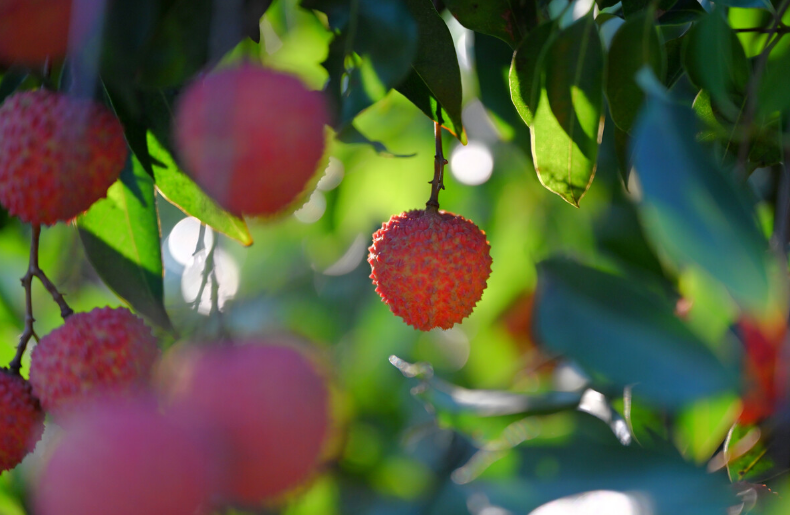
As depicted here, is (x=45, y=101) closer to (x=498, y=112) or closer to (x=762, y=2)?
(x=498, y=112)

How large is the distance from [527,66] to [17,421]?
1.94 feet

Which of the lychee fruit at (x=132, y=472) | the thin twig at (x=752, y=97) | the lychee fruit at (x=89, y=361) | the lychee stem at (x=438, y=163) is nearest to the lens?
the lychee fruit at (x=132, y=472)

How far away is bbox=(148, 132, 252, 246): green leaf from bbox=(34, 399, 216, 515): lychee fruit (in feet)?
1.05

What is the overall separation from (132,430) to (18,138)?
1.21ft

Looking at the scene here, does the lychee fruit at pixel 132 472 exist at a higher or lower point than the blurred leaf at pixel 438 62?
lower

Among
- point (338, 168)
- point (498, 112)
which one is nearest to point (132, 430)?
point (498, 112)

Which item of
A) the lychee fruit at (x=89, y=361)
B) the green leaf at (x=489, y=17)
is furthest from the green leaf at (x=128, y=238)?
the green leaf at (x=489, y=17)

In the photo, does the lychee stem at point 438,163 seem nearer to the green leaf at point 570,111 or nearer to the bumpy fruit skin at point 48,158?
the green leaf at point 570,111

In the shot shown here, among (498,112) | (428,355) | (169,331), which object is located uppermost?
(498,112)

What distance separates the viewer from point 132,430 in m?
0.37

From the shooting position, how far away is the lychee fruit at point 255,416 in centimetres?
37

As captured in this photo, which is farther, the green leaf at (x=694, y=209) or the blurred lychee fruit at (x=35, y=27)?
the blurred lychee fruit at (x=35, y=27)

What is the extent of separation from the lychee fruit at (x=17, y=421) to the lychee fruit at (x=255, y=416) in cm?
34

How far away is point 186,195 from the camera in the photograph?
0.71 meters
